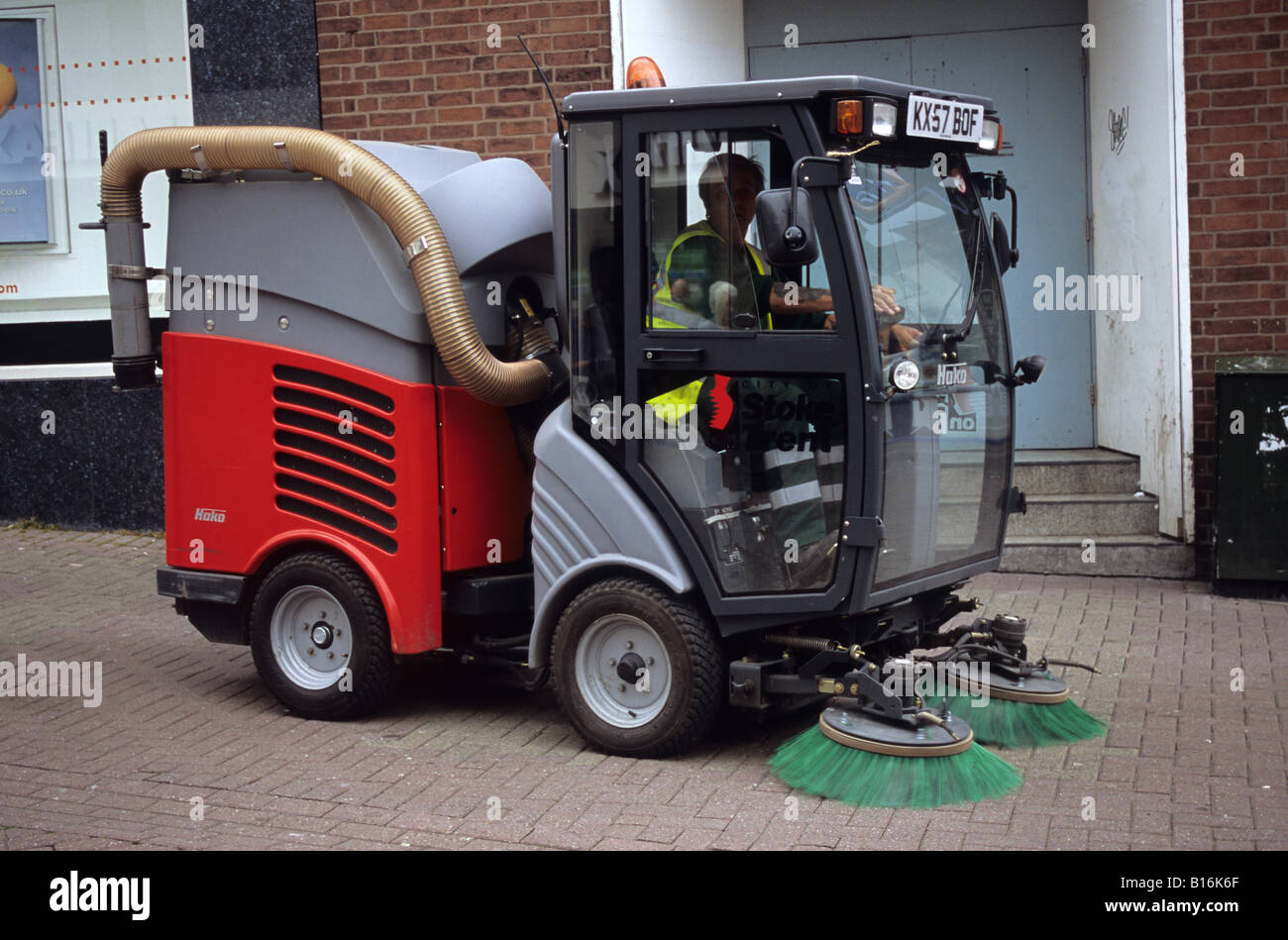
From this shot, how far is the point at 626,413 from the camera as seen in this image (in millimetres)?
5234

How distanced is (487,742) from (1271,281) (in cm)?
512

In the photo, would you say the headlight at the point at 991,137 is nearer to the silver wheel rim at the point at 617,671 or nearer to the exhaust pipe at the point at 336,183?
the exhaust pipe at the point at 336,183

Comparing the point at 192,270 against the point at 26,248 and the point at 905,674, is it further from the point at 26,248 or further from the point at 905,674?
the point at 26,248

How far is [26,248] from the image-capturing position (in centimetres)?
1016

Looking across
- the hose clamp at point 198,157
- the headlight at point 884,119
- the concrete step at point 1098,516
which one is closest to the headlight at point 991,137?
the headlight at point 884,119

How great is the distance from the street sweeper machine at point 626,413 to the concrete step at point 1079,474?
318 cm

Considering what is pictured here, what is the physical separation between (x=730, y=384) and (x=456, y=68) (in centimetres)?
514

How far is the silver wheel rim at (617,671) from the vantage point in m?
5.32

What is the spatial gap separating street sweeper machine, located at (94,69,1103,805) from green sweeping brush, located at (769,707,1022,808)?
13 mm

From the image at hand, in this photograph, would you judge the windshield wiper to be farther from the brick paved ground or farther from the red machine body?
the red machine body

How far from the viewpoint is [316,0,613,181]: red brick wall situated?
9.24m

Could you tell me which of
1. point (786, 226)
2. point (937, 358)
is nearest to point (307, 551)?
point (786, 226)

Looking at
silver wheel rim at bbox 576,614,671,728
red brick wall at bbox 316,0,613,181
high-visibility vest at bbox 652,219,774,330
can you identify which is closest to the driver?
high-visibility vest at bbox 652,219,774,330

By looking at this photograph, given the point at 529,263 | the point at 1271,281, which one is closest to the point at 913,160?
the point at 529,263
